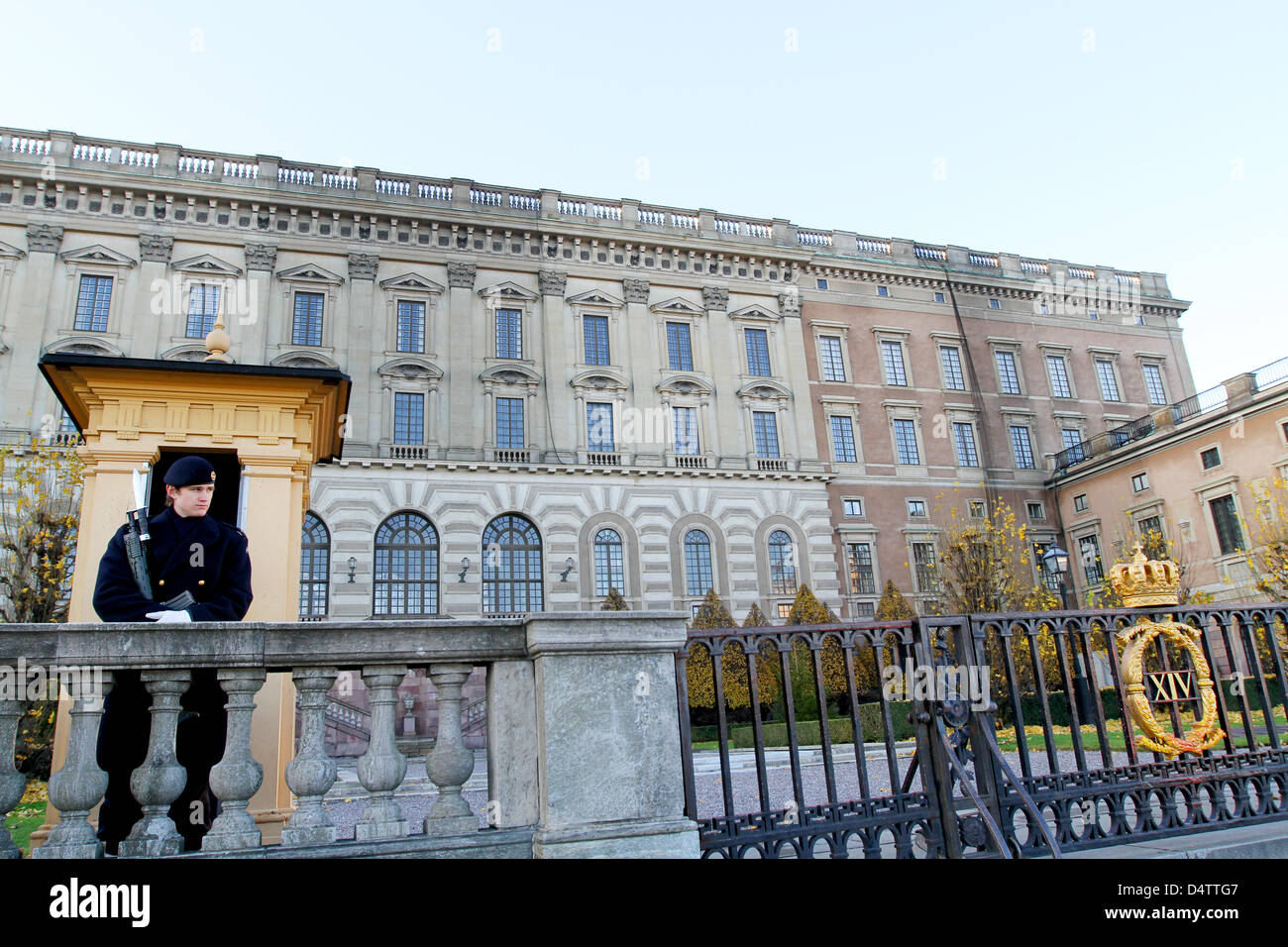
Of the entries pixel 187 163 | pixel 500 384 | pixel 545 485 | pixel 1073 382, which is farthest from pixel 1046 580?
pixel 187 163

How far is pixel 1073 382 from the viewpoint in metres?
46.1

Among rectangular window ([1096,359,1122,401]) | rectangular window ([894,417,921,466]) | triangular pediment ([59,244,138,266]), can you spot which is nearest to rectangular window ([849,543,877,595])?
rectangular window ([894,417,921,466])

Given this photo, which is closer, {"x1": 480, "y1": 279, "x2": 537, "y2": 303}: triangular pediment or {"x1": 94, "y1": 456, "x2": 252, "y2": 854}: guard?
{"x1": 94, "y1": 456, "x2": 252, "y2": 854}: guard

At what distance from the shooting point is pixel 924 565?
39.0 metres

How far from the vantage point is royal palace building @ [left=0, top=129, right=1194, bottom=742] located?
32.1m

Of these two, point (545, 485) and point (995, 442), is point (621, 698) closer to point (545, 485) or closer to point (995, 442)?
point (545, 485)

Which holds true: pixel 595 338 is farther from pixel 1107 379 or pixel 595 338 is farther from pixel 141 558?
pixel 141 558

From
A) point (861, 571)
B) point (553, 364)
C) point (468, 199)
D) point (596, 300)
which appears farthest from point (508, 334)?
point (861, 571)

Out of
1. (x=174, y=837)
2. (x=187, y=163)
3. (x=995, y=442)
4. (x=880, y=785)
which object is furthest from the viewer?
(x=995, y=442)

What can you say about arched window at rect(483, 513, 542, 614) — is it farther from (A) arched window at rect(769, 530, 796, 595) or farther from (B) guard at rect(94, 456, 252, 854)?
(B) guard at rect(94, 456, 252, 854)

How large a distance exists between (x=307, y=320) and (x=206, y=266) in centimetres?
426

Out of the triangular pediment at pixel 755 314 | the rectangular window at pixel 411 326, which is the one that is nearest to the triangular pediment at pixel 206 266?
the rectangular window at pixel 411 326

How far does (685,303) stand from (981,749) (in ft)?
115

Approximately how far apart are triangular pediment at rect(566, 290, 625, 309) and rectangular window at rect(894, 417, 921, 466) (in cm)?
1525
